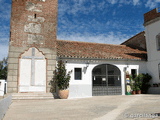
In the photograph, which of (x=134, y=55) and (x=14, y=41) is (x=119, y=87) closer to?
(x=134, y=55)

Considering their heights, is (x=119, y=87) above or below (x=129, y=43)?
below

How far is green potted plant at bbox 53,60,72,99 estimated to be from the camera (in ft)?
→ 40.1

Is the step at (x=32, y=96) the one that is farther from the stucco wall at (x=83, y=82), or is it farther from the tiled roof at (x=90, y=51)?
the tiled roof at (x=90, y=51)

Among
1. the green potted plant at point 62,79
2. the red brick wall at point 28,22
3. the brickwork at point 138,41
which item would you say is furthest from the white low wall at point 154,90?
the red brick wall at point 28,22

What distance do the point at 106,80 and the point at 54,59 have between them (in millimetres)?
4954

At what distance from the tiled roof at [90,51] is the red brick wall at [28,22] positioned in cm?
162

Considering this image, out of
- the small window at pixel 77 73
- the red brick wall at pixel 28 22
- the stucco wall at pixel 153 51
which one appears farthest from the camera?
the stucco wall at pixel 153 51

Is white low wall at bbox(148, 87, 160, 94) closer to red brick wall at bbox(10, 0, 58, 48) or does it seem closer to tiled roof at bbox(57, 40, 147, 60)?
tiled roof at bbox(57, 40, 147, 60)

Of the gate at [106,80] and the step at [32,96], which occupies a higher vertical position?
the gate at [106,80]

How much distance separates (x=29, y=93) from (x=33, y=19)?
5.68 m

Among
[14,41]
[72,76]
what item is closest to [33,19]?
[14,41]

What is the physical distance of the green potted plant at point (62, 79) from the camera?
1221 cm

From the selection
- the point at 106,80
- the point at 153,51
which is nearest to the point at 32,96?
the point at 106,80

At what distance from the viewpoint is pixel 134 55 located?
16.6m
